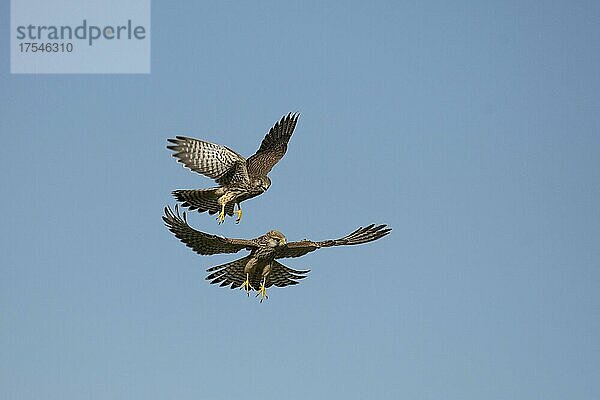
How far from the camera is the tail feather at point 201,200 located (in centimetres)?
1576

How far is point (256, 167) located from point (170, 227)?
2906 millimetres

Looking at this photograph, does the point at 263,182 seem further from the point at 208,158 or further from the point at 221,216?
the point at 221,216

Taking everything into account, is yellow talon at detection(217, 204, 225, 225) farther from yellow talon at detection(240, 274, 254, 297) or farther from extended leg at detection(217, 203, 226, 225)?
yellow talon at detection(240, 274, 254, 297)

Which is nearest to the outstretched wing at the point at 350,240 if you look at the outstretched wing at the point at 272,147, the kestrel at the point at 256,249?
the kestrel at the point at 256,249

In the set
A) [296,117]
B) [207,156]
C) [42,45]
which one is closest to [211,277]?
[207,156]

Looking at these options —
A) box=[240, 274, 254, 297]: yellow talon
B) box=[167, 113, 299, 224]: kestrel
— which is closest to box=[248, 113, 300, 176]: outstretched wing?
box=[167, 113, 299, 224]: kestrel

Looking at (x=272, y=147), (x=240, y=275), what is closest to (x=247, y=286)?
(x=240, y=275)

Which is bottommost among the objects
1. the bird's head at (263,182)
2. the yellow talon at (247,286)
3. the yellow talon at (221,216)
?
the yellow talon at (247,286)

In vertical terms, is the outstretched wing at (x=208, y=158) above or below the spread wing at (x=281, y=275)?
above

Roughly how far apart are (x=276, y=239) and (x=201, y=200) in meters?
1.59

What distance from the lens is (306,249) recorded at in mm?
14992

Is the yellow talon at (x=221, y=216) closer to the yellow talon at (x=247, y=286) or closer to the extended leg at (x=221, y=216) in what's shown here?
the extended leg at (x=221, y=216)

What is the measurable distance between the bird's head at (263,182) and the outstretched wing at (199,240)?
4.95 feet

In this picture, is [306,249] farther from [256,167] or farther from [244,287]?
[256,167]
